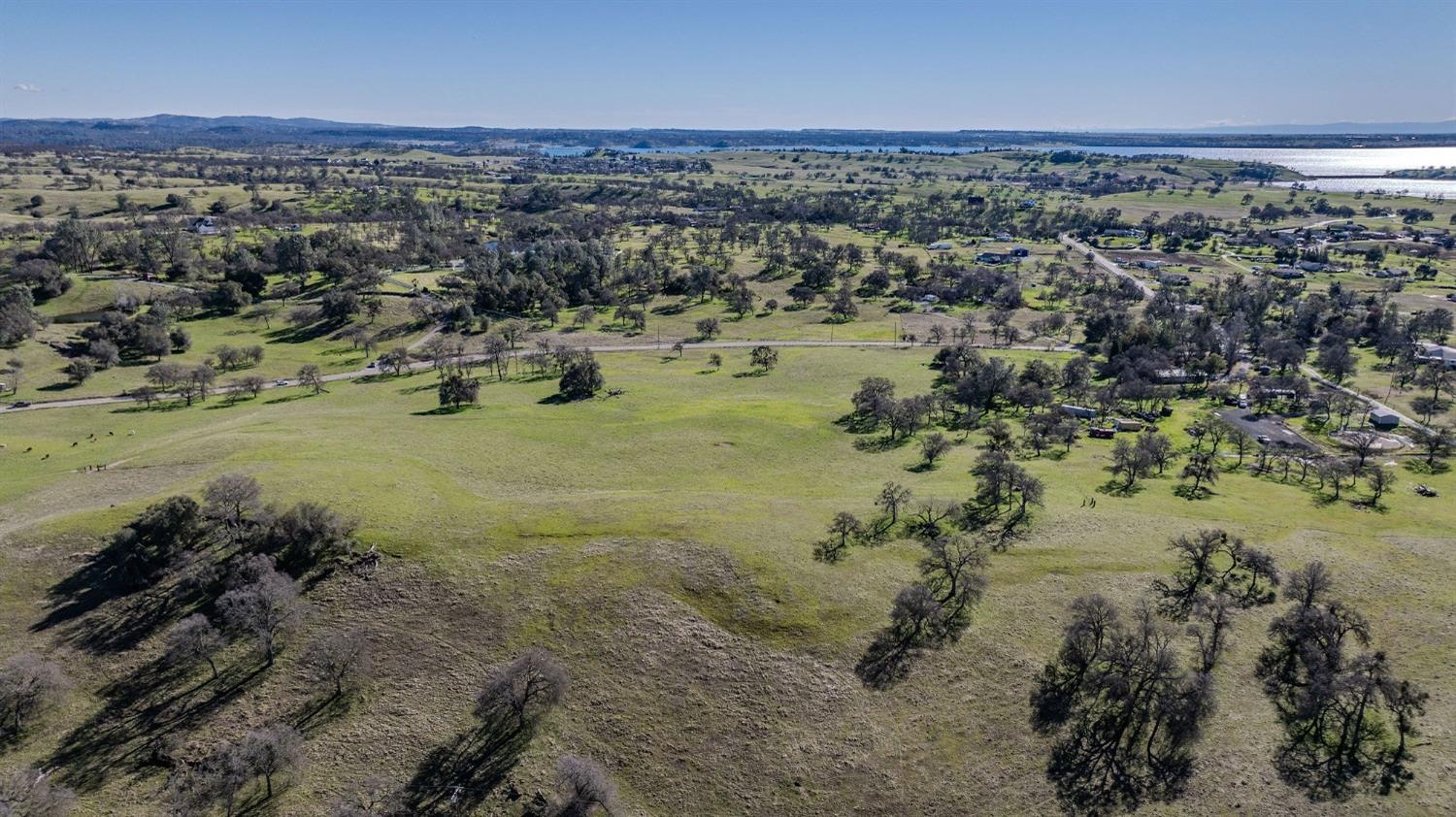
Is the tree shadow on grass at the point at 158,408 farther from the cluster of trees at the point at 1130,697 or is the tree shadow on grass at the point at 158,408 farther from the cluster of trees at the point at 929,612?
the cluster of trees at the point at 1130,697

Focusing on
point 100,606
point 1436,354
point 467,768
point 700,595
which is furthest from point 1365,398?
point 100,606

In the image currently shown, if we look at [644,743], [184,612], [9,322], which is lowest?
[644,743]

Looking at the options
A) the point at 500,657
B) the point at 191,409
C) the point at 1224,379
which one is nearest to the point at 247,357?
the point at 191,409

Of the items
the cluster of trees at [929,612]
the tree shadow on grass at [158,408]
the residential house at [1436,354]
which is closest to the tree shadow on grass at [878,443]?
the cluster of trees at [929,612]

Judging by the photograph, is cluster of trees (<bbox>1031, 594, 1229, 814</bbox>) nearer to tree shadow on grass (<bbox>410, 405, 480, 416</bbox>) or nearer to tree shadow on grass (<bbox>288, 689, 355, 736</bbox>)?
tree shadow on grass (<bbox>288, 689, 355, 736</bbox>)

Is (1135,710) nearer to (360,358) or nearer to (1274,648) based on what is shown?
(1274,648)

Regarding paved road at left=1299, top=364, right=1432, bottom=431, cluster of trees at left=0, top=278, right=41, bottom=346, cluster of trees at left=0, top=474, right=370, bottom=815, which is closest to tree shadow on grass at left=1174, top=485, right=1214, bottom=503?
paved road at left=1299, top=364, right=1432, bottom=431

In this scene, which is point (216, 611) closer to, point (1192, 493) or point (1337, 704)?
point (1337, 704)
